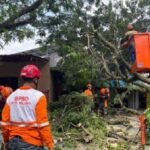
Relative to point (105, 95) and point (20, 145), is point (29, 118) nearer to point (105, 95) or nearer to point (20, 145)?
point (20, 145)

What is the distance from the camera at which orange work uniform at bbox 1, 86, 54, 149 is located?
5.43 m

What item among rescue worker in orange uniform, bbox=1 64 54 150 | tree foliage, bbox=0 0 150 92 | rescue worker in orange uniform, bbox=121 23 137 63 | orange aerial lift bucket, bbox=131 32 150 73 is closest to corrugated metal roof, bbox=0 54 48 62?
tree foliage, bbox=0 0 150 92

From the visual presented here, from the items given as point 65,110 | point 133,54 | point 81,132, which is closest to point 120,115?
point 65,110

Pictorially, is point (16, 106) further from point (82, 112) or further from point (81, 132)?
point (82, 112)

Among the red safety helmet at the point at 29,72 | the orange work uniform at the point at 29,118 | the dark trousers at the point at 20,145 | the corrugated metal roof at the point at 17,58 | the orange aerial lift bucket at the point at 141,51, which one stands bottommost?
the dark trousers at the point at 20,145

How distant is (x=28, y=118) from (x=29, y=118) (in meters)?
0.01

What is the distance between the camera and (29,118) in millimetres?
5508

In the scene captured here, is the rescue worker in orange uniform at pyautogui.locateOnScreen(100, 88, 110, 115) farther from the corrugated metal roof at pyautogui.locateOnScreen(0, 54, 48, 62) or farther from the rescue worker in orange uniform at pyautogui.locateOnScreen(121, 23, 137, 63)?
the rescue worker in orange uniform at pyautogui.locateOnScreen(121, 23, 137, 63)

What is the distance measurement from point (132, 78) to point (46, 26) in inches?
356

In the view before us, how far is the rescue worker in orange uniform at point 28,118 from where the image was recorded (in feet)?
17.8

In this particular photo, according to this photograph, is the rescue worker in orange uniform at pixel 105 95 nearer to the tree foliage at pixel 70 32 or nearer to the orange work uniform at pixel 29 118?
the tree foliage at pixel 70 32

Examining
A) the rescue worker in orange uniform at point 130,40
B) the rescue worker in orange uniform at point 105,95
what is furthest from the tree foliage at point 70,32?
the rescue worker in orange uniform at point 130,40

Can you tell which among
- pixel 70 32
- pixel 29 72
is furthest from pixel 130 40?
pixel 70 32

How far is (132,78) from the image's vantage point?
31.8 ft
